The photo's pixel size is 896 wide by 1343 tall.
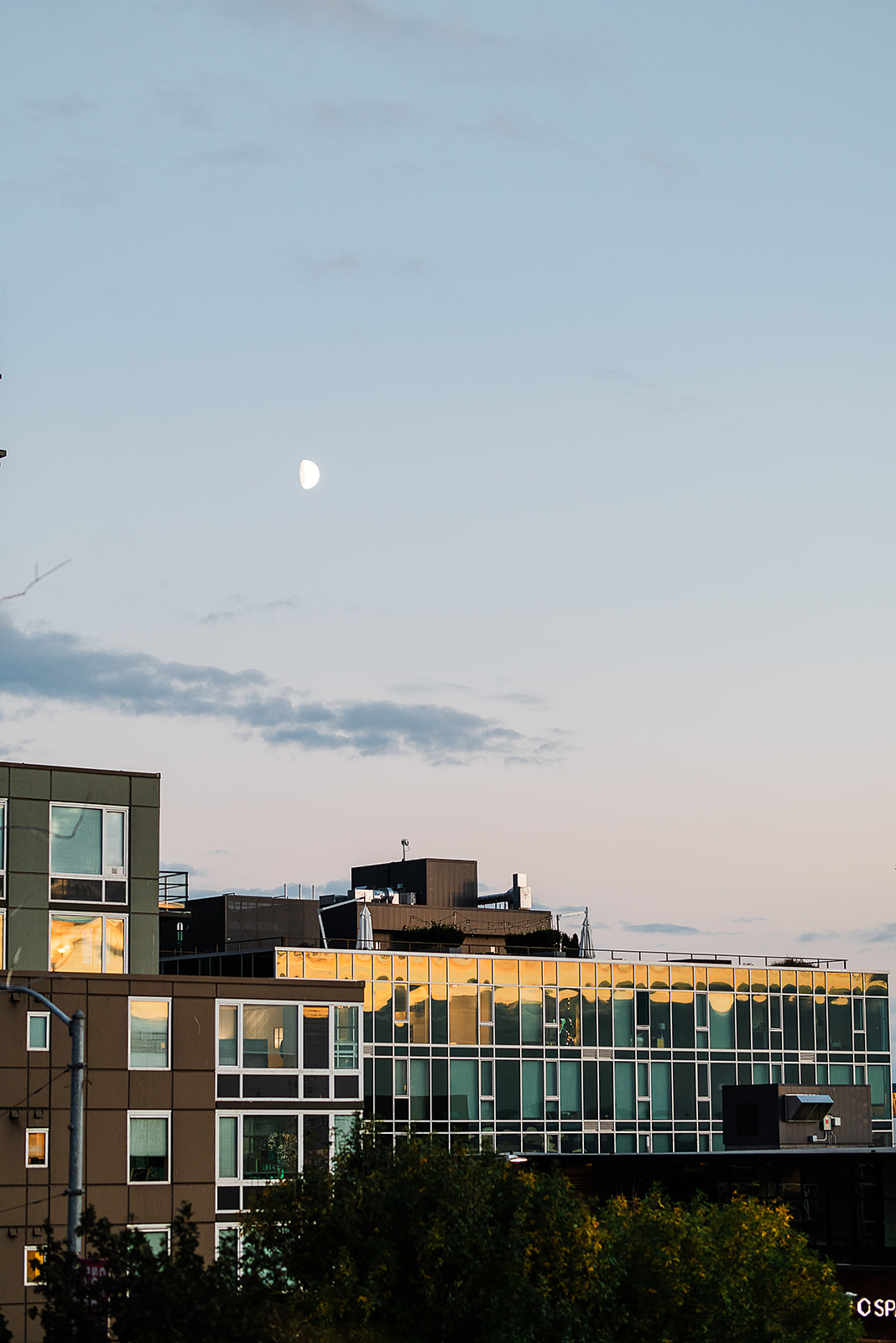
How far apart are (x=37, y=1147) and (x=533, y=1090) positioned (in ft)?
162

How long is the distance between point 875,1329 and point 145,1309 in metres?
34.8

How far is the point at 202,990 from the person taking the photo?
152 ft

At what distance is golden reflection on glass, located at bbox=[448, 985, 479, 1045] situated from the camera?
88938 millimetres

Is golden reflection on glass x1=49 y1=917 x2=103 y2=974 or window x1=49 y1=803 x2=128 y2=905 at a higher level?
window x1=49 y1=803 x2=128 y2=905

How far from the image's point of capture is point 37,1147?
43250 millimetres

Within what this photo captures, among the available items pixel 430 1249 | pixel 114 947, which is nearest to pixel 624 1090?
pixel 114 947

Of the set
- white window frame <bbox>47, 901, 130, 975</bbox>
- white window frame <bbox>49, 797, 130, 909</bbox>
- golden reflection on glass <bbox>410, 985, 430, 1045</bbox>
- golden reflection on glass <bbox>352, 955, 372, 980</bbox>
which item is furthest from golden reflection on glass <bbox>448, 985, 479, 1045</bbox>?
white window frame <bbox>49, 797, 130, 909</bbox>

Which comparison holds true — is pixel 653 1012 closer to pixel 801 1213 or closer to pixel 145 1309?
pixel 801 1213

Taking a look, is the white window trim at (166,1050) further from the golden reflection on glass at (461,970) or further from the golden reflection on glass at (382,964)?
the golden reflection on glass at (461,970)

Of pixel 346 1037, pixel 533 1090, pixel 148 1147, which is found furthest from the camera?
pixel 533 1090

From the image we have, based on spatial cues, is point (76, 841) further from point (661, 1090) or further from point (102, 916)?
point (661, 1090)

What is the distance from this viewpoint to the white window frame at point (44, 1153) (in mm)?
43019

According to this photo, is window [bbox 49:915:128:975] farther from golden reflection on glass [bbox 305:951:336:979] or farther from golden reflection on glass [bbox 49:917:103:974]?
golden reflection on glass [bbox 305:951:336:979]

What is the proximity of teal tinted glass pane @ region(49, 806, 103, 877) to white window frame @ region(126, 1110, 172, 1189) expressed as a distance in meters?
7.73
